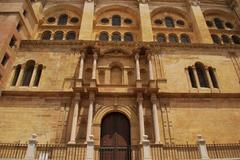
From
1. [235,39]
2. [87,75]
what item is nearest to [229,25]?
[235,39]

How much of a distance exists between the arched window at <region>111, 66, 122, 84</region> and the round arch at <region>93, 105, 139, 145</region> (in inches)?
89.8

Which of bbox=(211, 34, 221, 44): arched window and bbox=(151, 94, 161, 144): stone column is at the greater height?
bbox=(211, 34, 221, 44): arched window

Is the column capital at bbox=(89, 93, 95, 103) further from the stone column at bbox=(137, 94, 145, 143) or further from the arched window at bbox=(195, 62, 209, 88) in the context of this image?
the arched window at bbox=(195, 62, 209, 88)

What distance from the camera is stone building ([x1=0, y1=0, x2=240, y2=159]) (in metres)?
13.5

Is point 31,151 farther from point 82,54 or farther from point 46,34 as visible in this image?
point 46,34

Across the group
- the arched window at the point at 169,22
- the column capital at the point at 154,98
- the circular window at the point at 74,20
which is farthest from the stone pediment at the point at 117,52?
the arched window at the point at 169,22

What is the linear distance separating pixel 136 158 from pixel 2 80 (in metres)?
9.42

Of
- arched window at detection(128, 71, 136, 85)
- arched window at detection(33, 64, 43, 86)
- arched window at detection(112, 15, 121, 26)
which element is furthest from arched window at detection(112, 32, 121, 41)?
arched window at detection(33, 64, 43, 86)

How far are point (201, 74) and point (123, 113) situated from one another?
6644mm

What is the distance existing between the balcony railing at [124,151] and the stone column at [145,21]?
887cm

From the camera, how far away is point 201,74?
16.9 metres

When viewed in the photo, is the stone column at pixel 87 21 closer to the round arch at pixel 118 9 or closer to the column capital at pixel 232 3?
the round arch at pixel 118 9

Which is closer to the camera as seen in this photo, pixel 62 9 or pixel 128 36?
pixel 128 36

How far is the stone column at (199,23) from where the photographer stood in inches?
739
